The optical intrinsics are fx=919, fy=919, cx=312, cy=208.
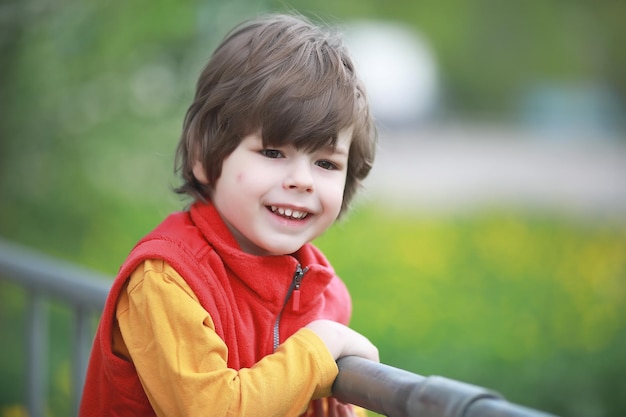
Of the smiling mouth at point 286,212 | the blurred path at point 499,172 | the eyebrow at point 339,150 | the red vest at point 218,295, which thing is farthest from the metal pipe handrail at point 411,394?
the blurred path at point 499,172

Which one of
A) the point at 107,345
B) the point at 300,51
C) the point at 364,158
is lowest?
the point at 107,345

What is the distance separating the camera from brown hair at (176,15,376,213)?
73.1 inches

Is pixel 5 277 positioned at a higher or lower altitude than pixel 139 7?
lower

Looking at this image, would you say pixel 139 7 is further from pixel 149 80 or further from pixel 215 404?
pixel 215 404

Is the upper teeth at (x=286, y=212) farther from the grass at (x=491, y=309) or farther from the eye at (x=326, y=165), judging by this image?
the grass at (x=491, y=309)

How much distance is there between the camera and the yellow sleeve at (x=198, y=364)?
164 cm

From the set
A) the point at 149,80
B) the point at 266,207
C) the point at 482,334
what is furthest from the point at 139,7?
the point at 266,207

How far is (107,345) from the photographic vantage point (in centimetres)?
179

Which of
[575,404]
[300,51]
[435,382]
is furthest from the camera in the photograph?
[575,404]

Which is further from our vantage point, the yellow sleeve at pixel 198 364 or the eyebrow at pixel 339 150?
the eyebrow at pixel 339 150

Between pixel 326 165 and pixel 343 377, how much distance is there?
517mm

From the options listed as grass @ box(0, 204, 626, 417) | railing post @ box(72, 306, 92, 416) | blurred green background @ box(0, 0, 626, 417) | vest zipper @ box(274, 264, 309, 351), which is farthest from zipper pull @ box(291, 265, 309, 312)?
blurred green background @ box(0, 0, 626, 417)

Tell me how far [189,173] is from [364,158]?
40cm

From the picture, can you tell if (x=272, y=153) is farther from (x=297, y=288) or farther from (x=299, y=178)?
(x=297, y=288)
